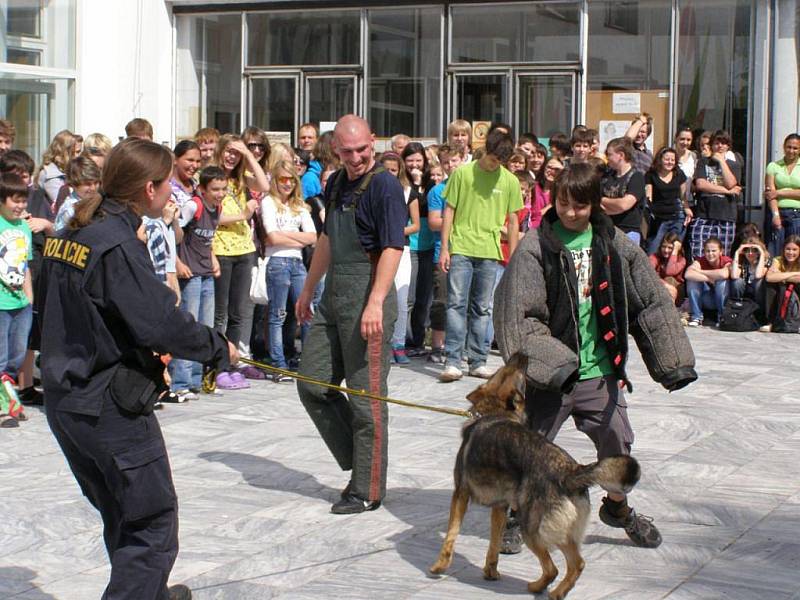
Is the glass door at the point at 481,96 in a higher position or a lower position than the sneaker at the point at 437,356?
higher

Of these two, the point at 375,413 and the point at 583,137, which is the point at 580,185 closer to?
the point at 375,413

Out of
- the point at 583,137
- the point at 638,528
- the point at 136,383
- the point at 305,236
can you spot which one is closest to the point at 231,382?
the point at 305,236

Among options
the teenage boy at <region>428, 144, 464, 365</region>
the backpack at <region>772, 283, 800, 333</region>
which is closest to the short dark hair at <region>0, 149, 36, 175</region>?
the teenage boy at <region>428, 144, 464, 365</region>

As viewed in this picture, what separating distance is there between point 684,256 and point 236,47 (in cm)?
825

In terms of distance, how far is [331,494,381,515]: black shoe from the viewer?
640 cm

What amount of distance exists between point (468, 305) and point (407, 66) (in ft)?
27.4

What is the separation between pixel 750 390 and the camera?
10.2 m

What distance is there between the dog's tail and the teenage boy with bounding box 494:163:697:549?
74cm

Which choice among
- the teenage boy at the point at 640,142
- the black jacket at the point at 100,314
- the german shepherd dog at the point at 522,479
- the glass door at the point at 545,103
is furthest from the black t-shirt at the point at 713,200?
the black jacket at the point at 100,314

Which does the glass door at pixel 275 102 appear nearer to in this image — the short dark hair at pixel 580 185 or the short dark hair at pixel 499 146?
the short dark hair at pixel 499 146

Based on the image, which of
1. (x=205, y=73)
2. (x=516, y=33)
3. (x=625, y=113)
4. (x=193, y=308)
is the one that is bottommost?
(x=193, y=308)

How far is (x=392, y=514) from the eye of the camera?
6.39 meters

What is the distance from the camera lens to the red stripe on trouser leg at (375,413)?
642cm

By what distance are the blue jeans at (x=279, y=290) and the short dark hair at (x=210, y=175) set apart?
930 millimetres
